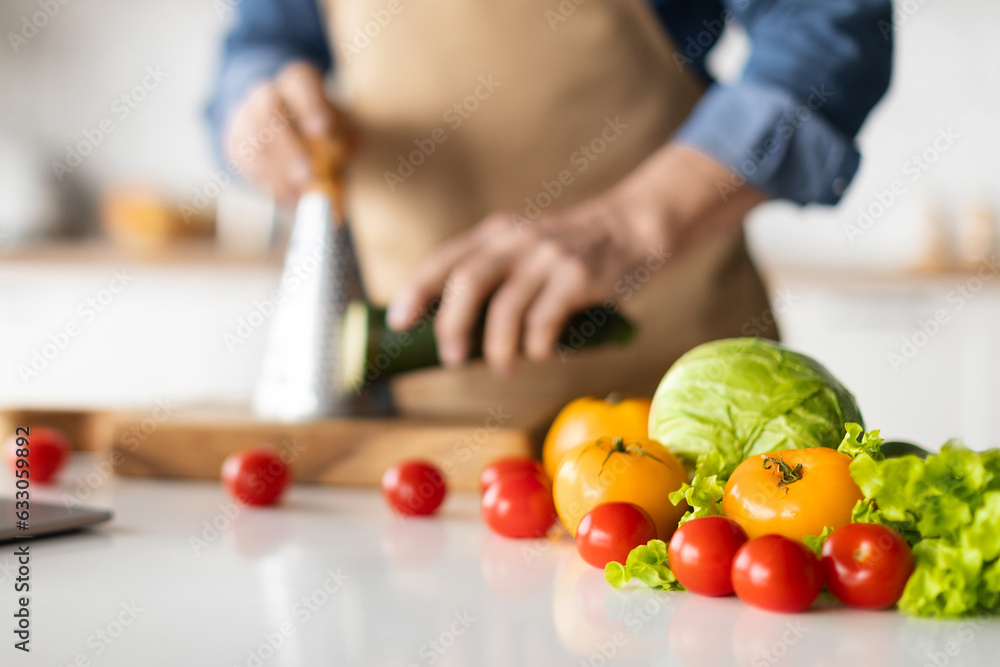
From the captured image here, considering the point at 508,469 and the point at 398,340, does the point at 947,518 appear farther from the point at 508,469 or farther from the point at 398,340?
the point at 398,340

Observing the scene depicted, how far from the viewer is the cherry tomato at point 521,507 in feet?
2.52

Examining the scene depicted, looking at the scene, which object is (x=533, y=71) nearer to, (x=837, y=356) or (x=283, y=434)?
(x=283, y=434)

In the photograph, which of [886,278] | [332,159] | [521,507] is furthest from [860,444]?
[886,278]

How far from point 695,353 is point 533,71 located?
83 cm

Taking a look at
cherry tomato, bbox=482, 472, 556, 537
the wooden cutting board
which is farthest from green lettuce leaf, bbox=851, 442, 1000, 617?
the wooden cutting board

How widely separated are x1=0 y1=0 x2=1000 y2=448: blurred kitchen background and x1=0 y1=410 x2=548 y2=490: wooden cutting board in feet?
6.64

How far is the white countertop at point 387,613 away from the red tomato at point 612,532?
0.02 metres

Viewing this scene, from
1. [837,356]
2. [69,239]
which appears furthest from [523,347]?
[69,239]

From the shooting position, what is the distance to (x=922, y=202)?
3158mm

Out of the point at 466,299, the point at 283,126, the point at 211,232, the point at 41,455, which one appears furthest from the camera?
the point at 211,232

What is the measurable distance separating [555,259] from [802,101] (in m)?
0.37

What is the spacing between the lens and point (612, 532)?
2.07 ft

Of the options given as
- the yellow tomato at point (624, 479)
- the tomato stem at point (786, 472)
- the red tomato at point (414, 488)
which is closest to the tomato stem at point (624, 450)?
the yellow tomato at point (624, 479)

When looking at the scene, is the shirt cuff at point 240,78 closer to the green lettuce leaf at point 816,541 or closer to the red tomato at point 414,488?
the red tomato at point 414,488
